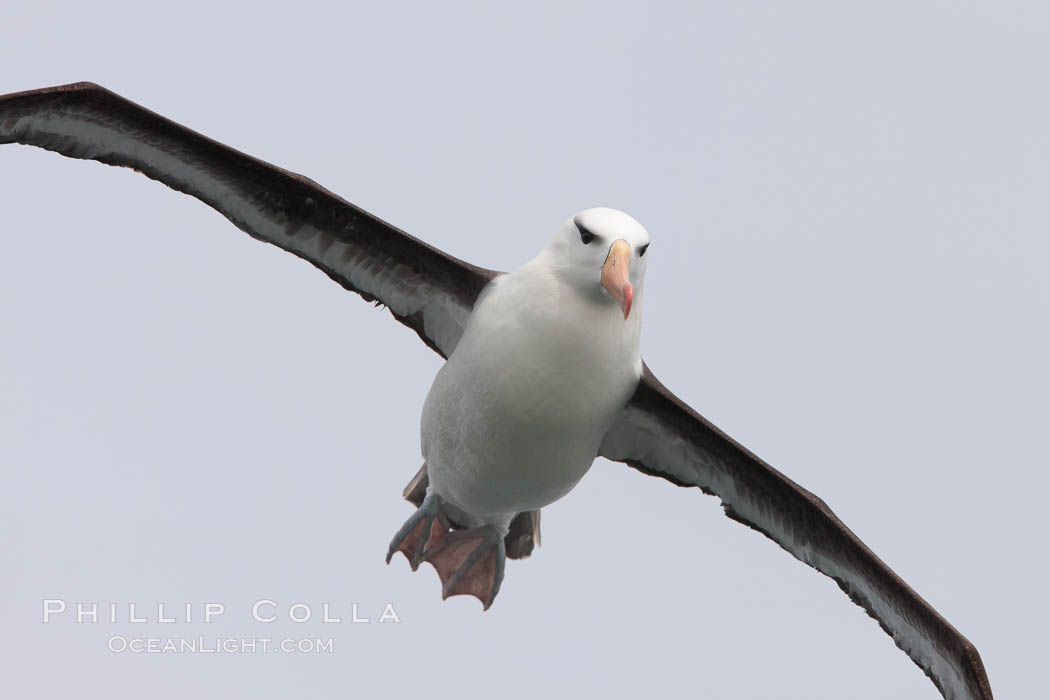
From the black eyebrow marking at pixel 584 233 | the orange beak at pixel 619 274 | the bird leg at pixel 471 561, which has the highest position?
the black eyebrow marking at pixel 584 233

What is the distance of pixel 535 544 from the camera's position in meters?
16.8

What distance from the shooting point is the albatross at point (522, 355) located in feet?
45.8

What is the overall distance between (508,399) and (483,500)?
127 cm

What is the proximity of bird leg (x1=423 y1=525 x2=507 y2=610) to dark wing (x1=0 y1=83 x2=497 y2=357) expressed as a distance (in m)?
1.86

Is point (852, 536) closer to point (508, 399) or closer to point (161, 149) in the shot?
point (508, 399)

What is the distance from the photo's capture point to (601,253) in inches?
539

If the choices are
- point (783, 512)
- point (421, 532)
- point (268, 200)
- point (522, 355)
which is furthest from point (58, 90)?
point (783, 512)

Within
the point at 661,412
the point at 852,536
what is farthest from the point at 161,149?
the point at 852,536

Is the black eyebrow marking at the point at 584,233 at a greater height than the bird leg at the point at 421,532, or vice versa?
the black eyebrow marking at the point at 584,233

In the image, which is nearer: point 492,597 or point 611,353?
point 611,353

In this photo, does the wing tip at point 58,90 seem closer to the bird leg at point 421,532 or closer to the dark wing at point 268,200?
the dark wing at point 268,200

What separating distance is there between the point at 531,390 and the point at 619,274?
46.8 inches

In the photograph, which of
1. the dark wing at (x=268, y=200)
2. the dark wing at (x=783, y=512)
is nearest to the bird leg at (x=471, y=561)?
the dark wing at (x=783, y=512)

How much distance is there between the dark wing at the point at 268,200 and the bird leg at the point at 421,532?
1.47 m
